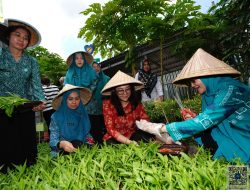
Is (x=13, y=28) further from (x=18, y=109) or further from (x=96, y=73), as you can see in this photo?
(x=96, y=73)

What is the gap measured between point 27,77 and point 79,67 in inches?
78.3

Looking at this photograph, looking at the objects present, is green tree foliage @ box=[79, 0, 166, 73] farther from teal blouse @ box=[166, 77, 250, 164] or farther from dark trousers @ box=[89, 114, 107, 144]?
teal blouse @ box=[166, 77, 250, 164]

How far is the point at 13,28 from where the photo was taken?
12.1 feet

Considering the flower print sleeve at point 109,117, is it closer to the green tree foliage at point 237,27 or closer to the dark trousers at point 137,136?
the dark trousers at point 137,136

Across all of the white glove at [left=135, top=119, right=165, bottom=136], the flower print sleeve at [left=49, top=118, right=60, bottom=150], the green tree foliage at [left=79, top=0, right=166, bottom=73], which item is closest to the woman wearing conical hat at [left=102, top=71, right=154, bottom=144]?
the flower print sleeve at [left=49, top=118, right=60, bottom=150]

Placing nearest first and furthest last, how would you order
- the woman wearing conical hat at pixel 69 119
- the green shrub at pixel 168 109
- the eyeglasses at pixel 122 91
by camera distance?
the woman wearing conical hat at pixel 69 119, the eyeglasses at pixel 122 91, the green shrub at pixel 168 109

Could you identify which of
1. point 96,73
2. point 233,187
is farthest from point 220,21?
point 233,187

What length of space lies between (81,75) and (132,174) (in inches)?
154

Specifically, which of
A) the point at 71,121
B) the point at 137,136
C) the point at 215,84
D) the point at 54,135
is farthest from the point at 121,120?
the point at 215,84

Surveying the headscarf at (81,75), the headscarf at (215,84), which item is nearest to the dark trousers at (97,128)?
the headscarf at (81,75)

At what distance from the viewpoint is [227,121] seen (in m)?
2.66

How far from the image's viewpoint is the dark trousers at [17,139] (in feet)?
9.24

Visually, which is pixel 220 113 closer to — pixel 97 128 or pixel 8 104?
pixel 8 104

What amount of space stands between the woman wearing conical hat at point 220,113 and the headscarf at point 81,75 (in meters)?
3.13
